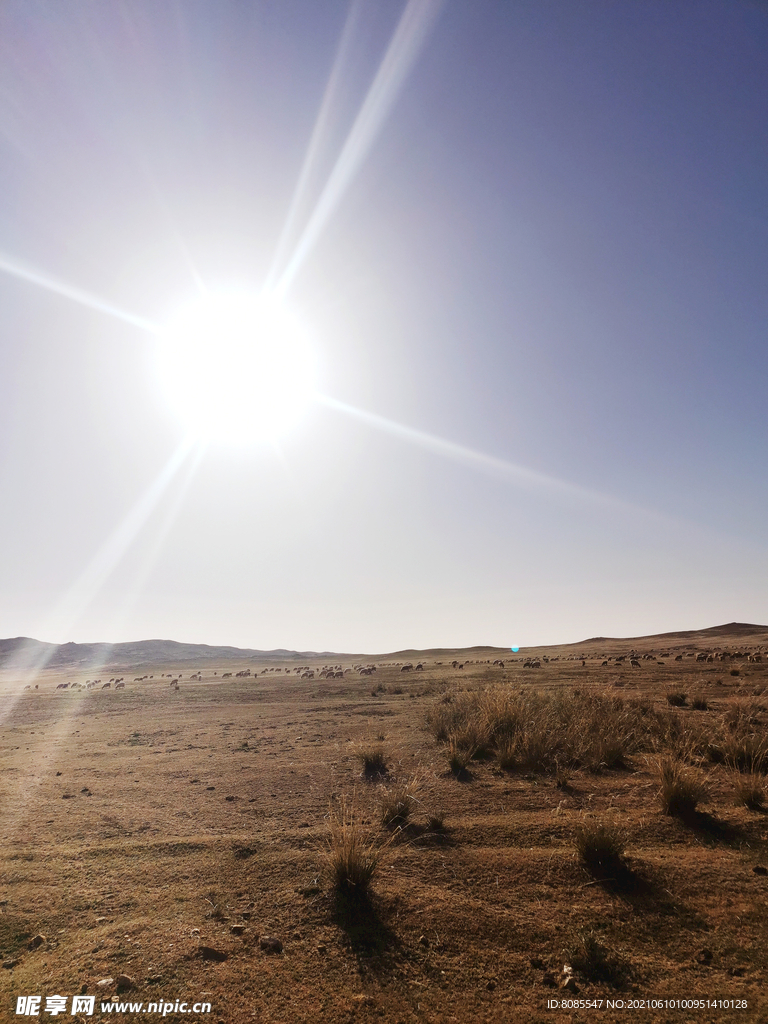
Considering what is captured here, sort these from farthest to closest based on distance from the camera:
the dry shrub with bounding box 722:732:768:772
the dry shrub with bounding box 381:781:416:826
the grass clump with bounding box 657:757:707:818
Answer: the dry shrub with bounding box 722:732:768:772 < the dry shrub with bounding box 381:781:416:826 < the grass clump with bounding box 657:757:707:818

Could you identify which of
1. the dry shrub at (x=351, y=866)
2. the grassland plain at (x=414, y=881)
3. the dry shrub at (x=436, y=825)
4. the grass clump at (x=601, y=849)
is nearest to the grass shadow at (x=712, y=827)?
the grassland plain at (x=414, y=881)

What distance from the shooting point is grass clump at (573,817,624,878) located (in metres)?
4.59

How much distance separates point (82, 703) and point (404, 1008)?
26144mm

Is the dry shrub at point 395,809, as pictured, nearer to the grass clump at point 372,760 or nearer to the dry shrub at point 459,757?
the dry shrub at point 459,757

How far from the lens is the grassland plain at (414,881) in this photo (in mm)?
3346

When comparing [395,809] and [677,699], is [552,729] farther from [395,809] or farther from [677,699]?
[677,699]

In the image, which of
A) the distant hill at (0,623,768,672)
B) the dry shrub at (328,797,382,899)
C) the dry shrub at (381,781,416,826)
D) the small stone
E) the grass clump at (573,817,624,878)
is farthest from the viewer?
the distant hill at (0,623,768,672)

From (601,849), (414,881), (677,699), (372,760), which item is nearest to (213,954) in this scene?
(414,881)

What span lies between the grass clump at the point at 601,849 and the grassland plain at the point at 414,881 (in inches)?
0.8

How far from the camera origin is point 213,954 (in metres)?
3.74

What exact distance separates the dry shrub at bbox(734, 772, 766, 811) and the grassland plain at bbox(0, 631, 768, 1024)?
56 millimetres

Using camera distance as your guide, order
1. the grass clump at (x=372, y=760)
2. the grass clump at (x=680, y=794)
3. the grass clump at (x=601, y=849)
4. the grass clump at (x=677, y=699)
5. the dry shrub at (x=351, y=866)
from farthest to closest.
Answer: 1. the grass clump at (x=677, y=699)
2. the grass clump at (x=372, y=760)
3. the grass clump at (x=680, y=794)
4. the grass clump at (x=601, y=849)
5. the dry shrub at (x=351, y=866)

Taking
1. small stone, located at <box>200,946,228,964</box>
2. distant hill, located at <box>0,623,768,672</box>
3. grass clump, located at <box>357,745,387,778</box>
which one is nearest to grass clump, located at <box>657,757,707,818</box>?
grass clump, located at <box>357,745,387,778</box>

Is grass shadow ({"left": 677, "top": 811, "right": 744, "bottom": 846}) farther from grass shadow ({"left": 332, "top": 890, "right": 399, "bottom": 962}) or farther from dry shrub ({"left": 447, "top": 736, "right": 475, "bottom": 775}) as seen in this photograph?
grass shadow ({"left": 332, "top": 890, "right": 399, "bottom": 962})
